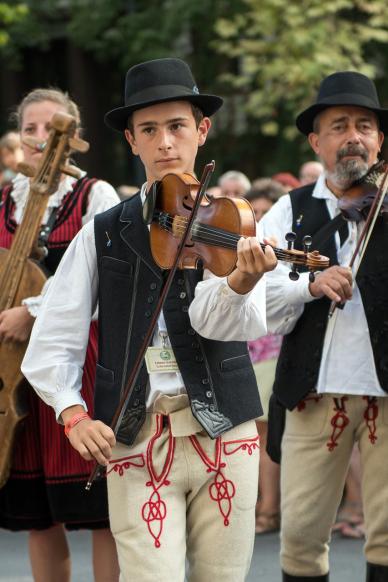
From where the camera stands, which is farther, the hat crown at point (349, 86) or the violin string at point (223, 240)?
the hat crown at point (349, 86)

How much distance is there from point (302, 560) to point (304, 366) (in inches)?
29.8

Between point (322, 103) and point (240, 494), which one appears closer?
point (240, 494)

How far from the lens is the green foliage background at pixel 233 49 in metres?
13.2

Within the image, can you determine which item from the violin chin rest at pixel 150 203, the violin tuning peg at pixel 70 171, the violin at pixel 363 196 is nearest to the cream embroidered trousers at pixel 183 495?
the violin chin rest at pixel 150 203

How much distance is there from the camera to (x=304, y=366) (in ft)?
14.9

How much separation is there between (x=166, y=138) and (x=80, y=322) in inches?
24.7

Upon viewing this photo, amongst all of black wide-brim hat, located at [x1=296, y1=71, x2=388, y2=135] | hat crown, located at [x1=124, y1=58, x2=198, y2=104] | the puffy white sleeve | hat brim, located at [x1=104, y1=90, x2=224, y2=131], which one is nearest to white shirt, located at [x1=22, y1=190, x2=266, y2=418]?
the puffy white sleeve

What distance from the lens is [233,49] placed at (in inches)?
562

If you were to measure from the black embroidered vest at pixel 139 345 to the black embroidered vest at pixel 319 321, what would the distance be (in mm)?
821

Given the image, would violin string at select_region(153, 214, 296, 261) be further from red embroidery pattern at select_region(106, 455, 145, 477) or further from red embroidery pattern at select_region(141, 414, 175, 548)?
red embroidery pattern at select_region(106, 455, 145, 477)

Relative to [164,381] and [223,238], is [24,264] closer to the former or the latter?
[164,381]

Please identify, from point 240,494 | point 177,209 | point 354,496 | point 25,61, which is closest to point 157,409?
point 240,494

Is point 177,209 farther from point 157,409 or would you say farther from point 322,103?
point 322,103

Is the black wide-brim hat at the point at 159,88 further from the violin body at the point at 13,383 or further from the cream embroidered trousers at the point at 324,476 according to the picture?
the cream embroidered trousers at the point at 324,476
